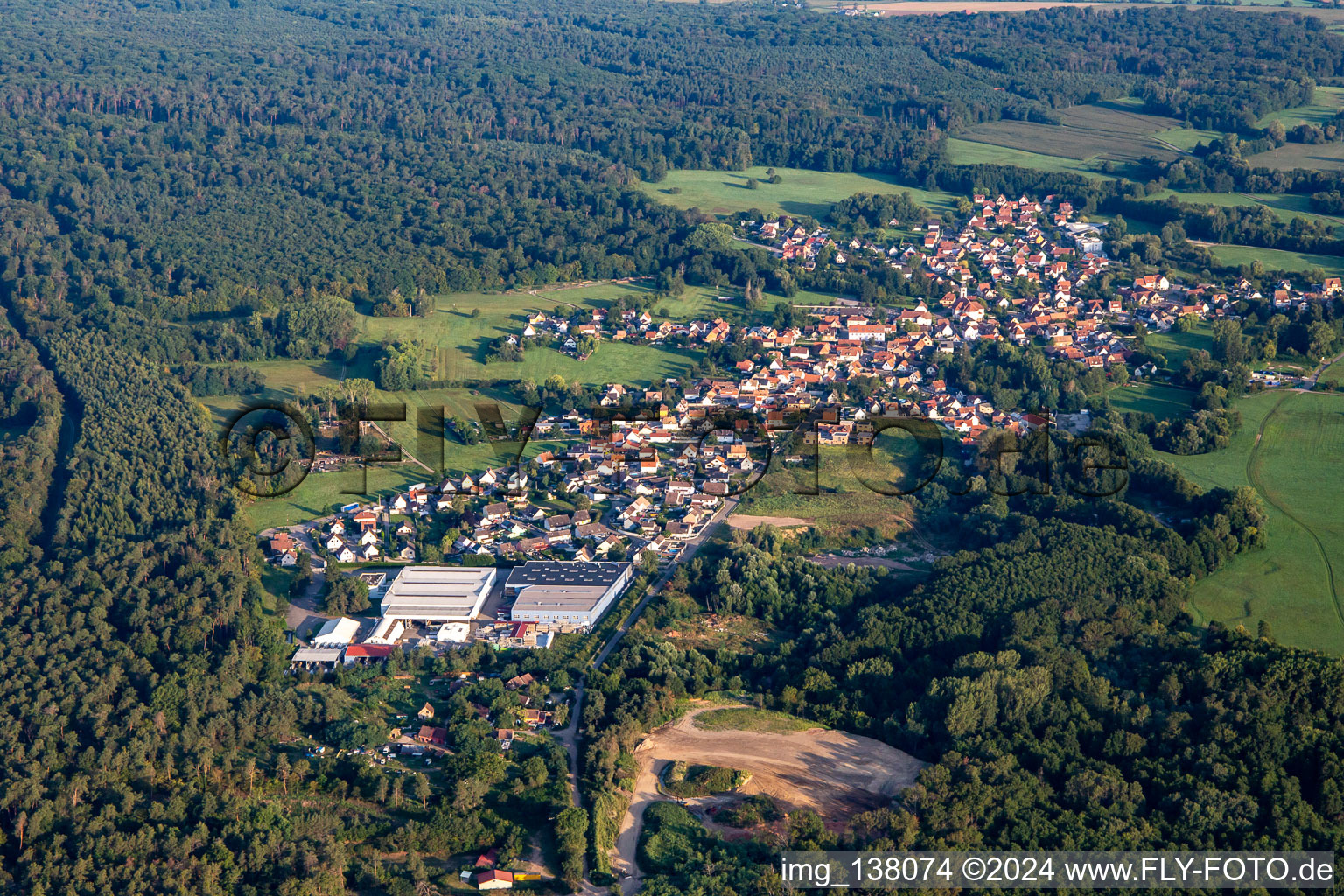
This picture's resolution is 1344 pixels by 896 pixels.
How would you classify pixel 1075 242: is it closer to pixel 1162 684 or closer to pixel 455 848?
pixel 1162 684

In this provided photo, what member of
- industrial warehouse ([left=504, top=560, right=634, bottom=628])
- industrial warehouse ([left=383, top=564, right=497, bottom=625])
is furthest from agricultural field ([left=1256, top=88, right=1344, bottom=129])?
industrial warehouse ([left=383, top=564, right=497, bottom=625])

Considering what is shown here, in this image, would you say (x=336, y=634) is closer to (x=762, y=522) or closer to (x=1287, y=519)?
(x=762, y=522)

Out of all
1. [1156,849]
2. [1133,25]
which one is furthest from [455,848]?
[1133,25]

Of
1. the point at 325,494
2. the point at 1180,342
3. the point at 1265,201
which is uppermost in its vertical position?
the point at 1265,201

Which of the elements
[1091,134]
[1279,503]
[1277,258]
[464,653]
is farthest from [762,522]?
[1091,134]

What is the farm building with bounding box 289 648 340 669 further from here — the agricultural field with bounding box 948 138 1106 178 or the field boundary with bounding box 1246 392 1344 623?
the agricultural field with bounding box 948 138 1106 178

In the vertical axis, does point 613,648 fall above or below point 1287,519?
below

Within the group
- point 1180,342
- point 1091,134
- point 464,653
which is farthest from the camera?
point 1091,134
